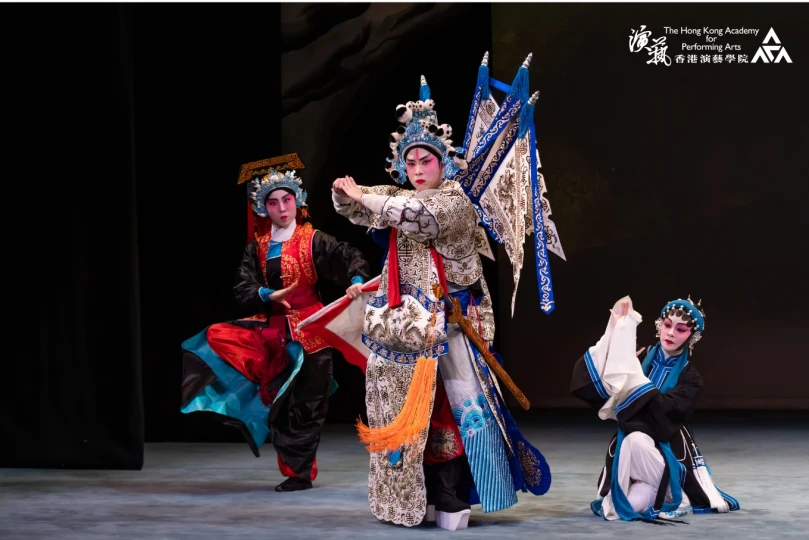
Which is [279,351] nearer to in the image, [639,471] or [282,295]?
[282,295]

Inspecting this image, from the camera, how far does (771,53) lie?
299 inches

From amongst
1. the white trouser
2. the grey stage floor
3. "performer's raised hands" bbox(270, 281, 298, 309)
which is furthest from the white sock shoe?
"performer's raised hands" bbox(270, 281, 298, 309)

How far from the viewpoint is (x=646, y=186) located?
780cm

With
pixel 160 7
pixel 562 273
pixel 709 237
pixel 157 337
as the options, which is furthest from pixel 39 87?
pixel 709 237

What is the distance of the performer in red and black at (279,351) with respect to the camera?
5055 mm

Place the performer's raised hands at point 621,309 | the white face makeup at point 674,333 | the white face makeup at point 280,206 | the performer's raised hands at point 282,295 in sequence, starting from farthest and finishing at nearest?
the white face makeup at point 280,206, the performer's raised hands at point 282,295, the white face makeup at point 674,333, the performer's raised hands at point 621,309

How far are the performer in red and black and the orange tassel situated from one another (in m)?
1.14

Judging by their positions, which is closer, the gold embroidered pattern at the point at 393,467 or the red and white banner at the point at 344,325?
the gold embroidered pattern at the point at 393,467

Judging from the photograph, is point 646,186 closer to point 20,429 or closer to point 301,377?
point 301,377

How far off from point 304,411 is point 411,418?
4.33ft

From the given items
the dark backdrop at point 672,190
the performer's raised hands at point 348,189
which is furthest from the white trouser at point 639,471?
the dark backdrop at point 672,190

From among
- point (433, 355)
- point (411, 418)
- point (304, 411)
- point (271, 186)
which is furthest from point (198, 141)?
point (411, 418)

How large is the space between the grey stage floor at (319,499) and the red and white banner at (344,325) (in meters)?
0.59

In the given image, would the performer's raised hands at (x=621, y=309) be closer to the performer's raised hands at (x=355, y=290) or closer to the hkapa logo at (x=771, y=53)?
the performer's raised hands at (x=355, y=290)
